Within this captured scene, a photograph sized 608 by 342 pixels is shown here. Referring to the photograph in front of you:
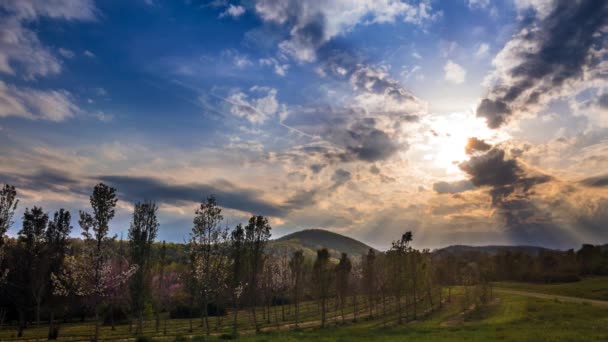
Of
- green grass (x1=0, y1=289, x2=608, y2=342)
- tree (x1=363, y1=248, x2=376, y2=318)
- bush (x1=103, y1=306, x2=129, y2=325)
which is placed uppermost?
tree (x1=363, y1=248, x2=376, y2=318)

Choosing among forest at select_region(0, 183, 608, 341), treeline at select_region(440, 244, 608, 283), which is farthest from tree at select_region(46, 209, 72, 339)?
treeline at select_region(440, 244, 608, 283)

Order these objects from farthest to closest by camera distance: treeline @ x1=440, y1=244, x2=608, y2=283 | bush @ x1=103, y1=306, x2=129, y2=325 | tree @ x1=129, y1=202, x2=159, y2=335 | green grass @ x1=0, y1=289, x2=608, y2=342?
treeline @ x1=440, y1=244, x2=608, y2=283, bush @ x1=103, y1=306, x2=129, y2=325, tree @ x1=129, y1=202, x2=159, y2=335, green grass @ x1=0, y1=289, x2=608, y2=342

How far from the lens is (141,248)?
6347cm

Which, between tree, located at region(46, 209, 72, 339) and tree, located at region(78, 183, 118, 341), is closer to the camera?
tree, located at region(78, 183, 118, 341)

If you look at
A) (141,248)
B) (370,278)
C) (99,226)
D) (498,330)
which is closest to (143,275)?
(141,248)

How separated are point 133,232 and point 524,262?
508ft

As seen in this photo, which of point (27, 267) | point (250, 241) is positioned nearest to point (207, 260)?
point (250, 241)

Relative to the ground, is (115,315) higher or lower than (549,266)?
lower

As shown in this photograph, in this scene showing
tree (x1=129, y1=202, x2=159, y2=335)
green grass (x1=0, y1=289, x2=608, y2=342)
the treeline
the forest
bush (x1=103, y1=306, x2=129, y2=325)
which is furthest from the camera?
the treeline

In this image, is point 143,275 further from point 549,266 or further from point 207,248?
point 549,266

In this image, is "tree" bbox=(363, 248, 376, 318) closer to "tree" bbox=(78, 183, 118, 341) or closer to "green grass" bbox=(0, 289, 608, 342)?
"green grass" bbox=(0, 289, 608, 342)

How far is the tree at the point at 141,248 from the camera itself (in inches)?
2363

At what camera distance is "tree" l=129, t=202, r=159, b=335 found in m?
60.0

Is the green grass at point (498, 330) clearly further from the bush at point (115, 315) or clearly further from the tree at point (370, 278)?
the bush at point (115, 315)
